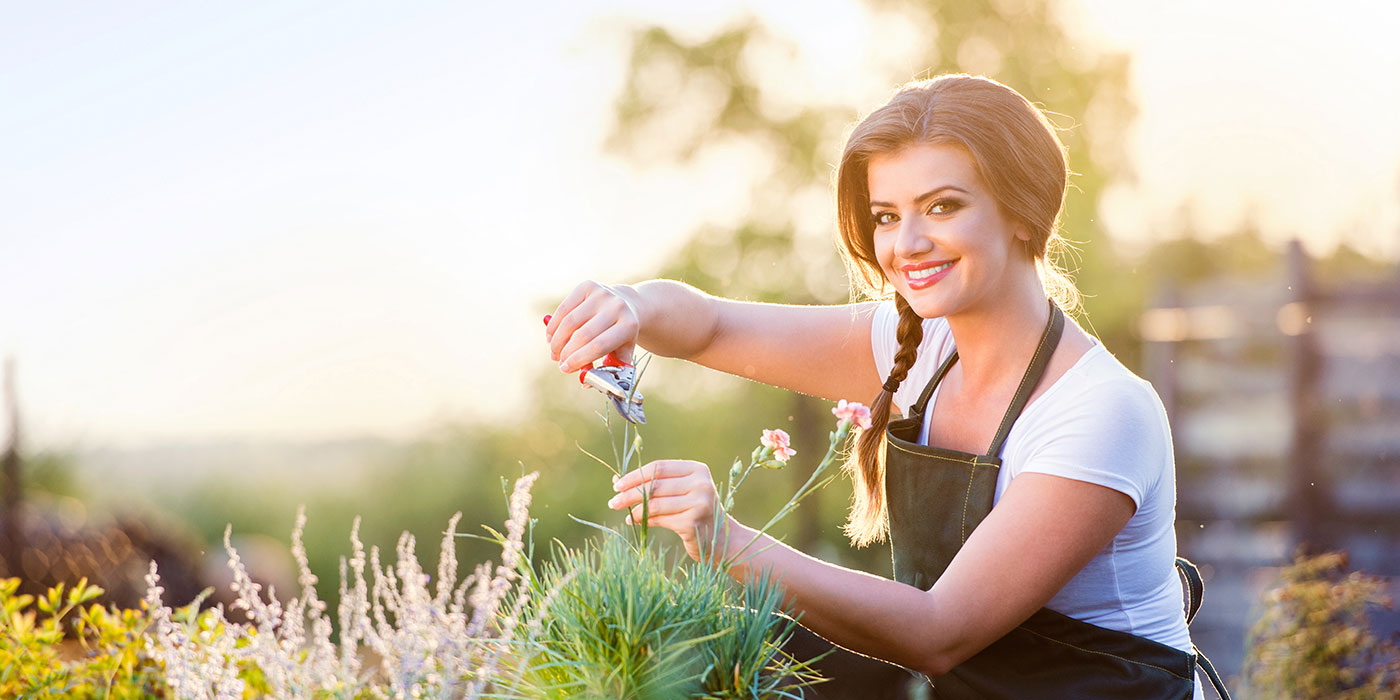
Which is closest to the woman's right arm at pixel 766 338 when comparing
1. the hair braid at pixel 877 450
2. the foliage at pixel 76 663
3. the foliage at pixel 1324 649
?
the hair braid at pixel 877 450

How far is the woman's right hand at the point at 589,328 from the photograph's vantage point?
1866mm

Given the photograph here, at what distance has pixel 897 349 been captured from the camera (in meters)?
2.61

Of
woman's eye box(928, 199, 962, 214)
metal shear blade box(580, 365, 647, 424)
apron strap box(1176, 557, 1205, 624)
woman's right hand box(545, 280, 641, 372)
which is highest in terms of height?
woman's eye box(928, 199, 962, 214)

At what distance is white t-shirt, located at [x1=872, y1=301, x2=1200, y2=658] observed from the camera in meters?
1.91

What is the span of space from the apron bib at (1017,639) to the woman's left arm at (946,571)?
0.42 feet

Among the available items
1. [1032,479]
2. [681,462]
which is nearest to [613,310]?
[681,462]

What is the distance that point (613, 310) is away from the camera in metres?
1.92

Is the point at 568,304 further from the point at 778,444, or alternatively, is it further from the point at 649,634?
the point at 649,634

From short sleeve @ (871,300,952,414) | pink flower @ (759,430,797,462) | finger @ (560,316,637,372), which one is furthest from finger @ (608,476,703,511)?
short sleeve @ (871,300,952,414)

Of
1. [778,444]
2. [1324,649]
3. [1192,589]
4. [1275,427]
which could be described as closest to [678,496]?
[778,444]

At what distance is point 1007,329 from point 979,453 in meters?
0.25

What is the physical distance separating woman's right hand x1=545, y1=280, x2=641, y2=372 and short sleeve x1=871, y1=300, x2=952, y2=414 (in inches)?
32.6

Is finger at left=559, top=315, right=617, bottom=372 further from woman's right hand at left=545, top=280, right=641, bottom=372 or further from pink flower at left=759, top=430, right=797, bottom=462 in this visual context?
pink flower at left=759, top=430, right=797, bottom=462

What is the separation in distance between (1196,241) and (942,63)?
11656 mm
